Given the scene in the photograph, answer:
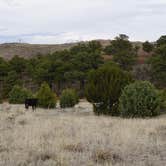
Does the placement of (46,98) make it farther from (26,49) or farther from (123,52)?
(26,49)

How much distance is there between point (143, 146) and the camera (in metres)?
11.1

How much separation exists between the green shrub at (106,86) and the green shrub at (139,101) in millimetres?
1540

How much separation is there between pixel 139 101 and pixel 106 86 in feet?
9.07

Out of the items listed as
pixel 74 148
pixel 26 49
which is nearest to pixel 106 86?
pixel 74 148

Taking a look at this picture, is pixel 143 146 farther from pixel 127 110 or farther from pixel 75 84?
pixel 75 84

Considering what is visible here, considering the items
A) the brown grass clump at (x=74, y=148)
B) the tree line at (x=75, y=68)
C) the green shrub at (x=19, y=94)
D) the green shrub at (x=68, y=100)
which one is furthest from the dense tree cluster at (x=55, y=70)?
the brown grass clump at (x=74, y=148)

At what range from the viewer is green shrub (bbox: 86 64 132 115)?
2730cm

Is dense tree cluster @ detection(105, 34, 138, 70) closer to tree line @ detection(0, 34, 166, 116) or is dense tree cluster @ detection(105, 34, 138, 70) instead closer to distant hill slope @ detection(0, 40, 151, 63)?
tree line @ detection(0, 34, 166, 116)

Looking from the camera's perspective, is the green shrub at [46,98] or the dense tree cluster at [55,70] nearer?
the green shrub at [46,98]

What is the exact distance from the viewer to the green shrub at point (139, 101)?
25.5 meters

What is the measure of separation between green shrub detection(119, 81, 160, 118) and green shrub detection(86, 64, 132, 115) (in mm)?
1540

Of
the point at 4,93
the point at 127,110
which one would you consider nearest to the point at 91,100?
the point at 127,110

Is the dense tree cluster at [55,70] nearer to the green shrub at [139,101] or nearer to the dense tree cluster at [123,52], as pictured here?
the dense tree cluster at [123,52]

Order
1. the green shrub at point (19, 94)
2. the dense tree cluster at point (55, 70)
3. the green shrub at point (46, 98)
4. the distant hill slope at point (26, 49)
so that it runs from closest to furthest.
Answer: the green shrub at point (46, 98) → the green shrub at point (19, 94) → the dense tree cluster at point (55, 70) → the distant hill slope at point (26, 49)
